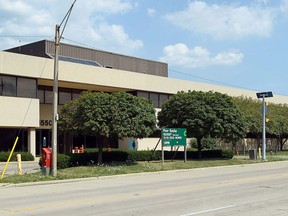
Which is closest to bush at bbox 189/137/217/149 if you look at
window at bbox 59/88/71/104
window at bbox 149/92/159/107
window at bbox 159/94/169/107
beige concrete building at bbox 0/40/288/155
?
beige concrete building at bbox 0/40/288/155

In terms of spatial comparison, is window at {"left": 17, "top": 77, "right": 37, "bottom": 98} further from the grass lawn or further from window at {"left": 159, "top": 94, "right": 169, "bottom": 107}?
window at {"left": 159, "top": 94, "right": 169, "bottom": 107}

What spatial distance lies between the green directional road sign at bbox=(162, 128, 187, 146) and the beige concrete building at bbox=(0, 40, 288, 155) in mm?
7416

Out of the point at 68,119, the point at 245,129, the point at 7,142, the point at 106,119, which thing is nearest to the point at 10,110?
the point at 7,142

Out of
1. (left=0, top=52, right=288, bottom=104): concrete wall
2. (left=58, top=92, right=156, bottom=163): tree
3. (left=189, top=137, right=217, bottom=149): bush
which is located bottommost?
(left=189, top=137, right=217, bottom=149): bush

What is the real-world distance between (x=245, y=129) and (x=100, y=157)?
1332 centimetres

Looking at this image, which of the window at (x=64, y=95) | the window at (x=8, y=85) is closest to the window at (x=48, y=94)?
the window at (x=64, y=95)

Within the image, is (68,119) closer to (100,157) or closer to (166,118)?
(100,157)

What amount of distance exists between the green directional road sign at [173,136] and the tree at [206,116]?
305cm

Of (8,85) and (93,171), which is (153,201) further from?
(8,85)

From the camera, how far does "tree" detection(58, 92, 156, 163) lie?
82.9ft

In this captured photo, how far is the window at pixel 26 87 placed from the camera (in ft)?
123

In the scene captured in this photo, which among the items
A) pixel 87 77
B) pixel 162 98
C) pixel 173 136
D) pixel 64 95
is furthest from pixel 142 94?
pixel 173 136

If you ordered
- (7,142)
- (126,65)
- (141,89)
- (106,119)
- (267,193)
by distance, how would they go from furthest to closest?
1. (126,65)
2. (141,89)
3. (7,142)
4. (106,119)
5. (267,193)

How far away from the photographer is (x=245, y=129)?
35.0 m
